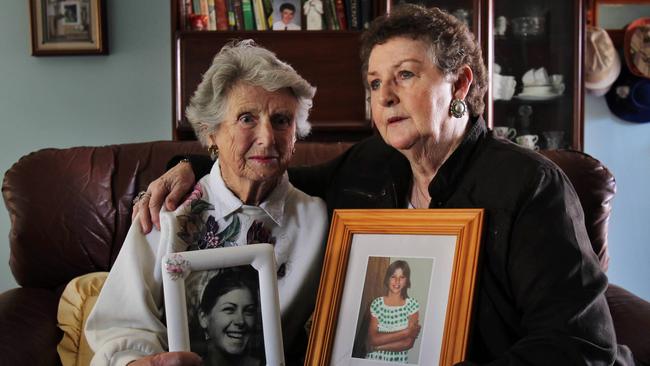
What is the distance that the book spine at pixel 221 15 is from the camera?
3303mm

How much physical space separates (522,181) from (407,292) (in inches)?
11.6

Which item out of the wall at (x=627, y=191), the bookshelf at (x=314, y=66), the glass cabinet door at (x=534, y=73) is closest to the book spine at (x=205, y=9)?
the bookshelf at (x=314, y=66)

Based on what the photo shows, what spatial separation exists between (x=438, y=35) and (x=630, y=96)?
8.81 ft

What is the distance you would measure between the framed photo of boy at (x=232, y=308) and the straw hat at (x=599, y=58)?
2874 mm

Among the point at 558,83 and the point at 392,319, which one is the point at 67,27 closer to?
the point at 558,83

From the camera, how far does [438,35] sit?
1438mm

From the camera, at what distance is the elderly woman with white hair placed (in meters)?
1.39

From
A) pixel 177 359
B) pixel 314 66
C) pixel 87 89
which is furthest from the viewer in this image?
pixel 87 89

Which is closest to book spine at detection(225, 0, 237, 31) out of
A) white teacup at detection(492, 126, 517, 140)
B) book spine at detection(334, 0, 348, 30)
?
book spine at detection(334, 0, 348, 30)

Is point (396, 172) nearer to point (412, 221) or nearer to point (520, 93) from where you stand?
point (412, 221)

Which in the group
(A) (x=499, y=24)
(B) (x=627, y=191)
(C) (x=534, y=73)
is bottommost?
(B) (x=627, y=191)

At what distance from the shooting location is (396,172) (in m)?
1.61

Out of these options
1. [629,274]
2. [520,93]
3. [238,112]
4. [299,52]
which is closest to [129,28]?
[299,52]

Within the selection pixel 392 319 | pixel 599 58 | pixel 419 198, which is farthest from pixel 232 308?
pixel 599 58
